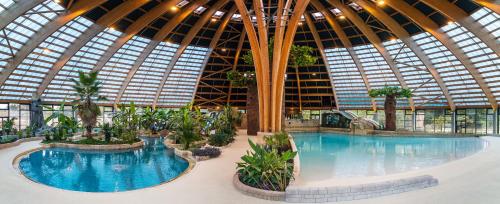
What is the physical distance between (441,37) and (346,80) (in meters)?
13.9

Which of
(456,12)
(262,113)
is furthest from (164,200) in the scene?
(456,12)

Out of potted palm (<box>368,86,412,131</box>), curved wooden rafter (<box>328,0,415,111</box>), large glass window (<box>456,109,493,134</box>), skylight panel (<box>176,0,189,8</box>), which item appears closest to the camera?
skylight panel (<box>176,0,189,8</box>)

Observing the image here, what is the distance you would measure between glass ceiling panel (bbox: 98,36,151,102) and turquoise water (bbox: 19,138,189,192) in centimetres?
1394

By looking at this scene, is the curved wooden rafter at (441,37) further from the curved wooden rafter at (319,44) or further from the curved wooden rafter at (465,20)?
the curved wooden rafter at (319,44)

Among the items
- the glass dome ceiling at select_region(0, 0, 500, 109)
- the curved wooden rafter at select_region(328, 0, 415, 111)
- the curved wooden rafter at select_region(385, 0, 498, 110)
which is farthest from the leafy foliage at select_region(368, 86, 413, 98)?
the curved wooden rafter at select_region(385, 0, 498, 110)

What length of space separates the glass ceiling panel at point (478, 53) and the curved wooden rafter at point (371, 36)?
5.72 metres

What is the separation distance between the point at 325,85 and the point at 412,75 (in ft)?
35.0

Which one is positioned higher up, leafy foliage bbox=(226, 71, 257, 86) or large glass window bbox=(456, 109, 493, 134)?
leafy foliage bbox=(226, 71, 257, 86)

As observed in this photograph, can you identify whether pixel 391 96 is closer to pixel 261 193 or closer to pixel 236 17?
pixel 236 17

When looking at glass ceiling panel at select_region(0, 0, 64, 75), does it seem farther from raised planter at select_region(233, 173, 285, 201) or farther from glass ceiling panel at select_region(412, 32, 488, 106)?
glass ceiling panel at select_region(412, 32, 488, 106)

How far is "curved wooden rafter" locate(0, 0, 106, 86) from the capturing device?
20266 millimetres

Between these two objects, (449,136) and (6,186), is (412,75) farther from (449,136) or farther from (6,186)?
(6,186)

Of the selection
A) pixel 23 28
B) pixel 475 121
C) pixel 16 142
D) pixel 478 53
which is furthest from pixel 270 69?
pixel 475 121

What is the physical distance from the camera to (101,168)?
43.8 feet
